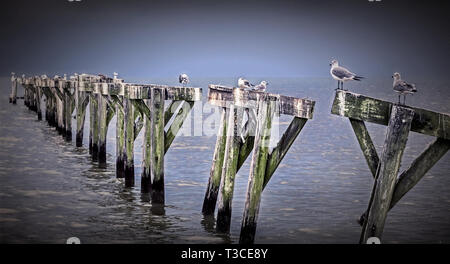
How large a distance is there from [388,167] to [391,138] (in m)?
0.34

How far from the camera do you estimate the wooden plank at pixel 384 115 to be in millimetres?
7070

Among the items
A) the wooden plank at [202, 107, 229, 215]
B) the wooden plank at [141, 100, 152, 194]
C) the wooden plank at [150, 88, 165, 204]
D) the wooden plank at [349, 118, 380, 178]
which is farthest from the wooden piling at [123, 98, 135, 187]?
the wooden plank at [349, 118, 380, 178]

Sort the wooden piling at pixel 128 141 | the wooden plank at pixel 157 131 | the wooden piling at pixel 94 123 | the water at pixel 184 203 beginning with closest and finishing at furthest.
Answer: the water at pixel 184 203 → the wooden plank at pixel 157 131 → the wooden piling at pixel 128 141 → the wooden piling at pixel 94 123

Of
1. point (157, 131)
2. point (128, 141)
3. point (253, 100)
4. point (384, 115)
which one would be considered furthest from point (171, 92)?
point (384, 115)

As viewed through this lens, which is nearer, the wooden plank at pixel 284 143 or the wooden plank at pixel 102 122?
the wooden plank at pixel 284 143

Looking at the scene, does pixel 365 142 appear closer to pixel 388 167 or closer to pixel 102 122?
pixel 388 167

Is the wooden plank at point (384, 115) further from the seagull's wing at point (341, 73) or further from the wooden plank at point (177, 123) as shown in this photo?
the wooden plank at point (177, 123)

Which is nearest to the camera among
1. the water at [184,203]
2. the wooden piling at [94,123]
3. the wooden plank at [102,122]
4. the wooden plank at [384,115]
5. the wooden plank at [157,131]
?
the wooden plank at [384,115]

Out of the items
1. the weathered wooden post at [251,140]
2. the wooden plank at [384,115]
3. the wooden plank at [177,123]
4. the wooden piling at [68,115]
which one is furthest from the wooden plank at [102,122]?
the wooden plank at [384,115]

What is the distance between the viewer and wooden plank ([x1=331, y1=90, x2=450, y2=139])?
7.07 m

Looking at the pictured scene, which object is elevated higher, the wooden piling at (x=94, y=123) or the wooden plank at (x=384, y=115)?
the wooden plank at (x=384, y=115)
